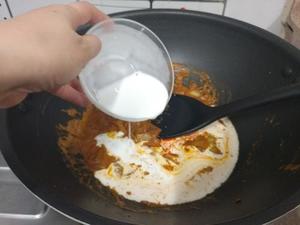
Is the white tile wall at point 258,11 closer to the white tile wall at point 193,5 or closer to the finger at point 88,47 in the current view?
the white tile wall at point 193,5

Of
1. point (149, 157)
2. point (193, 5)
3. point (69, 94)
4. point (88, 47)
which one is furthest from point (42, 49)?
point (193, 5)

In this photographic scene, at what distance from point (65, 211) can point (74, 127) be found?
0.26 meters

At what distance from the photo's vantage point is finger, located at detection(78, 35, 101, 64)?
1.35 ft

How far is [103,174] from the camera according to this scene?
63cm

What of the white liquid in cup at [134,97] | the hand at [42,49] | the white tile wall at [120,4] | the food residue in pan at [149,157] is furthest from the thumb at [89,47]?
the white tile wall at [120,4]

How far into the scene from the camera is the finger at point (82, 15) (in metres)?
0.43

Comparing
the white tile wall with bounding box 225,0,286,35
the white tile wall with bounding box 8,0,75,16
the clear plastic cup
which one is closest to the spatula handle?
the clear plastic cup

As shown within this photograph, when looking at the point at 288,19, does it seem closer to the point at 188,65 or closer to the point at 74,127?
the point at 188,65

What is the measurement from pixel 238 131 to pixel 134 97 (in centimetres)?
25

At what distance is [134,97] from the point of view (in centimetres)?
56

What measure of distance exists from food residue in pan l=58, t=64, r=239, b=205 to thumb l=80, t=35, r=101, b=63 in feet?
0.79

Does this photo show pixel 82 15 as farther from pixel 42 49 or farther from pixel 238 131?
pixel 238 131

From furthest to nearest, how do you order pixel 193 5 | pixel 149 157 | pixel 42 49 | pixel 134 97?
pixel 193 5 → pixel 149 157 → pixel 134 97 → pixel 42 49

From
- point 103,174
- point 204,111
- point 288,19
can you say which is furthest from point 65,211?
point 288,19
